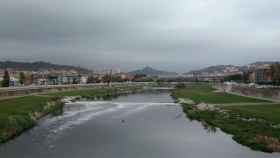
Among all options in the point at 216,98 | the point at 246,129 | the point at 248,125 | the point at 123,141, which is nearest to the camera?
the point at 123,141

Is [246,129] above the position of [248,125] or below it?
below

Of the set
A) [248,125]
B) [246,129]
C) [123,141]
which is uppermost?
[248,125]

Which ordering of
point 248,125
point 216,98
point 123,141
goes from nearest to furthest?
point 123,141
point 248,125
point 216,98

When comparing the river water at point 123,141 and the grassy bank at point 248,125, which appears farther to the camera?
the grassy bank at point 248,125

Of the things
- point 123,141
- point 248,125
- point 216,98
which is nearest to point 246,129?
point 248,125

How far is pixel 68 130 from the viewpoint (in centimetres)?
3419

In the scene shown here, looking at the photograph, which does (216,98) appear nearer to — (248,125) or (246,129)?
(248,125)

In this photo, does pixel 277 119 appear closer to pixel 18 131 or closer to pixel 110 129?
pixel 110 129

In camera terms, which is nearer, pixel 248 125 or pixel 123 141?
pixel 123 141

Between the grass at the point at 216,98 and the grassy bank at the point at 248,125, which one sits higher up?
the grassy bank at the point at 248,125

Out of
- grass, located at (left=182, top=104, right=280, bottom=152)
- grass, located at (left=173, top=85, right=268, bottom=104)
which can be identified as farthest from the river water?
grass, located at (left=173, top=85, right=268, bottom=104)

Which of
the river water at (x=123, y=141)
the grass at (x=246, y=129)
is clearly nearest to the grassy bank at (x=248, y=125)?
the grass at (x=246, y=129)

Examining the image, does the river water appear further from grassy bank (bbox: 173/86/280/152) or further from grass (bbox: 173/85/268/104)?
grass (bbox: 173/85/268/104)

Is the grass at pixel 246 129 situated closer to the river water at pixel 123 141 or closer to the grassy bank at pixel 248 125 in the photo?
the grassy bank at pixel 248 125
